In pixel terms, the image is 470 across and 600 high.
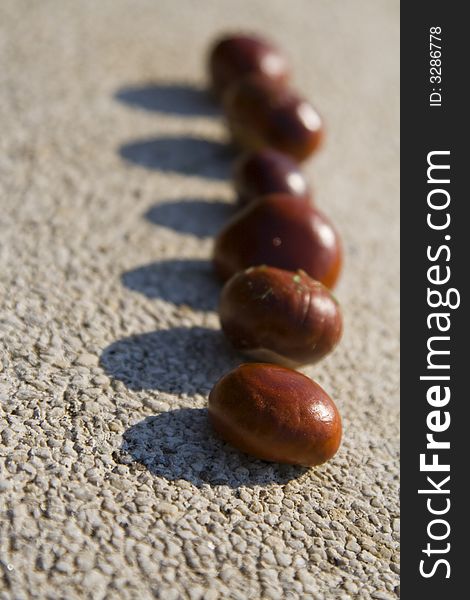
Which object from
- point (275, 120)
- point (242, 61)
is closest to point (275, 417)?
point (275, 120)

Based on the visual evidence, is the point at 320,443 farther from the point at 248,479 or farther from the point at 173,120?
A: the point at 173,120

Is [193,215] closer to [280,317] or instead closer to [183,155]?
[183,155]

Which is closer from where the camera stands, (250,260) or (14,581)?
(14,581)

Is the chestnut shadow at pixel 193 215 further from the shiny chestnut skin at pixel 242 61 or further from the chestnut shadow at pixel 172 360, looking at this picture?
the shiny chestnut skin at pixel 242 61

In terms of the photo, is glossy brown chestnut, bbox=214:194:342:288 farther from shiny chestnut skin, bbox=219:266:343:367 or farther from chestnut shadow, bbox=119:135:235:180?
chestnut shadow, bbox=119:135:235:180

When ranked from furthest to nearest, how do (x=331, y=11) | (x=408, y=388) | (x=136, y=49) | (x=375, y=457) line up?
(x=331, y=11)
(x=136, y=49)
(x=408, y=388)
(x=375, y=457)

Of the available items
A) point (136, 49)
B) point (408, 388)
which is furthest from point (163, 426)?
point (136, 49)
